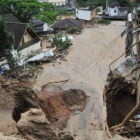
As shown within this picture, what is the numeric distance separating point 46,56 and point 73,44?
257 inches

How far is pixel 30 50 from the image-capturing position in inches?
1077

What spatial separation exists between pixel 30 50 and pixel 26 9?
28.3ft

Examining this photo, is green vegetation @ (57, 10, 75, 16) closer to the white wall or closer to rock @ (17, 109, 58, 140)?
the white wall

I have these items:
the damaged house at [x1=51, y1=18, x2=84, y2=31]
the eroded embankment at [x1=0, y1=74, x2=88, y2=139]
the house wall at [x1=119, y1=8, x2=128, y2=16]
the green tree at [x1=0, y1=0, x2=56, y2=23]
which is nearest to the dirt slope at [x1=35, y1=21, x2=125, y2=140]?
the eroded embankment at [x1=0, y1=74, x2=88, y2=139]

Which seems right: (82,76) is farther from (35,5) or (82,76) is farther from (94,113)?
(35,5)

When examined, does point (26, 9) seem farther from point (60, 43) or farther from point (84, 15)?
point (84, 15)

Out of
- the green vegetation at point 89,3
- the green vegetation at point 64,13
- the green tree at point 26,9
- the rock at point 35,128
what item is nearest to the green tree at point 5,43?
the rock at point 35,128

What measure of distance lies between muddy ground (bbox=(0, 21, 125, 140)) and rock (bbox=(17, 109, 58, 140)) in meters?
1.57

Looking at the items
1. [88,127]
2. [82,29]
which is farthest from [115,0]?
[88,127]

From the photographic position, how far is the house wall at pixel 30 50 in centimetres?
2591

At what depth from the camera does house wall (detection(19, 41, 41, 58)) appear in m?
25.9

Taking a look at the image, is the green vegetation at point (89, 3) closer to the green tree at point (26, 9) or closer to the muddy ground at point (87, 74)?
the muddy ground at point (87, 74)

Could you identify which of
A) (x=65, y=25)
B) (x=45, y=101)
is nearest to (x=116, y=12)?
(x=65, y=25)

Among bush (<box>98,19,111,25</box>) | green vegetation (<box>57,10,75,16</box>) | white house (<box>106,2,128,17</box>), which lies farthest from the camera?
green vegetation (<box>57,10,75,16</box>)
